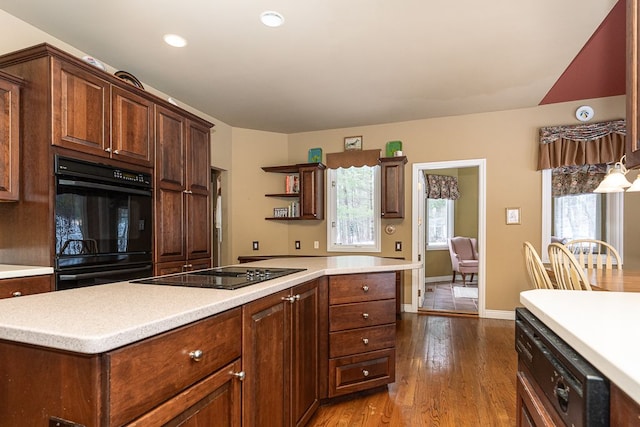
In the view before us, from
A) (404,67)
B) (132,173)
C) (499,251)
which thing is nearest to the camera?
(132,173)

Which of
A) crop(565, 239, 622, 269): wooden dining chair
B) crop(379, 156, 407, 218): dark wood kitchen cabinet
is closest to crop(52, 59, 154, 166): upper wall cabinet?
crop(379, 156, 407, 218): dark wood kitchen cabinet

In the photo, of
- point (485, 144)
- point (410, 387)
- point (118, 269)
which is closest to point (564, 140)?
point (485, 144)

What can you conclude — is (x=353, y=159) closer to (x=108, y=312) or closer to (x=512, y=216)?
(x=512, y=216)

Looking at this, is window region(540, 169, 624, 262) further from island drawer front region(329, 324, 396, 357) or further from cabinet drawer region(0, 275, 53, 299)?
cabinet drawer region(0, 275, 53, 299)

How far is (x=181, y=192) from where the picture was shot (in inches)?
122

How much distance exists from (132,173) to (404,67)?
2463mm

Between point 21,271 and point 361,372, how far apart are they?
207 cm

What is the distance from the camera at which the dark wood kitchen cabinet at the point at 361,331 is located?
2.15 metres

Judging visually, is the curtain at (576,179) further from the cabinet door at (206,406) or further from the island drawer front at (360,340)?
the cabinet door at (206,406)

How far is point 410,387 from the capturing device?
2459mm

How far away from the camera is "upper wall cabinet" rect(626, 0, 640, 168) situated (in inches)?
39.5

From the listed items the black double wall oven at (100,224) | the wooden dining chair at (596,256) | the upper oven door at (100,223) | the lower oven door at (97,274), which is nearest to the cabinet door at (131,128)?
the black double wall oven at (100,224)

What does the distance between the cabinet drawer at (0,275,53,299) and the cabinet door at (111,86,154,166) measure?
937mm

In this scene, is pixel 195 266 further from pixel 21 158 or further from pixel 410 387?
pixel 410 387
